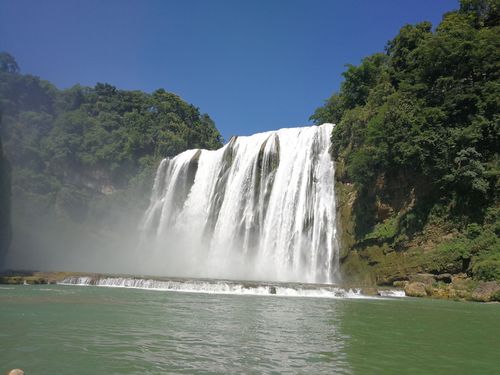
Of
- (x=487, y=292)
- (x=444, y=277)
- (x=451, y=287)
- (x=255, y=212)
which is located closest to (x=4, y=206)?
(x=255, y=212)

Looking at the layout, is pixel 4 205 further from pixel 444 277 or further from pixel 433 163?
pixel 444 277

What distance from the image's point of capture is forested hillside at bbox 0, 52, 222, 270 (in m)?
45.3

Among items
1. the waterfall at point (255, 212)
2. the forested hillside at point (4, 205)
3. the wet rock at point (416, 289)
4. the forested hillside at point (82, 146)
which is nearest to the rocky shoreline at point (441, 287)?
the wet rock at point (416, 289)

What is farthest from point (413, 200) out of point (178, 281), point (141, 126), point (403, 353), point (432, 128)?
point (141, 126)

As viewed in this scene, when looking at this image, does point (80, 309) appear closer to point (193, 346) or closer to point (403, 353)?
point (193, 346)

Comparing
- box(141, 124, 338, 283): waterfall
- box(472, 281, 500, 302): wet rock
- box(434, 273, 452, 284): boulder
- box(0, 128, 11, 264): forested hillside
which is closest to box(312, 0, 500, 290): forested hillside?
box(434, 273, 452, 284): boulder

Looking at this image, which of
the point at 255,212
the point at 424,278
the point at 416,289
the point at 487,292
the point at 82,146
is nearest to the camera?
the point at 487,292

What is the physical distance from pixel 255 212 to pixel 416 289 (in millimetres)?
13499

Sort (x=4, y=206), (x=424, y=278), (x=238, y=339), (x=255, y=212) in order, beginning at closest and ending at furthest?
(x=238, y=339)
(x=424, y=278)
(x=255, y=212)
(x=4, y=206)

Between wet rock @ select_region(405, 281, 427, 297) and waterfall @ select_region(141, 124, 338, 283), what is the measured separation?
21.1 feet

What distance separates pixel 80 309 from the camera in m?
11.0

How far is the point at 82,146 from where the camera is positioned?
5144 cm

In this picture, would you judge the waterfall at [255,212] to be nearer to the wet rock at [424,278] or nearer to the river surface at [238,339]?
the wet rock at [424,278]

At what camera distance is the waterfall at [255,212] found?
26734 millimetres
